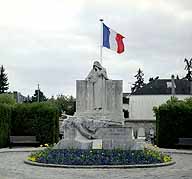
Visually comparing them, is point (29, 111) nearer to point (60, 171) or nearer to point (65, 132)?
point (65, 132)

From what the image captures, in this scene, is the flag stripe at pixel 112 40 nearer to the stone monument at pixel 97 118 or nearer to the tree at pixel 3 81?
the stone monument at pixel 97 118

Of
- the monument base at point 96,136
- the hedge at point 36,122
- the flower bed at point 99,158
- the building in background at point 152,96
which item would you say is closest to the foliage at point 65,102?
the building in background at point 152,96

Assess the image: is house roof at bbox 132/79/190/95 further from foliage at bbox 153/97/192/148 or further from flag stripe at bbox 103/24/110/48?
flag stripe at bbox 103/24/110/48

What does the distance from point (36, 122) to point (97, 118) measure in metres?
8.16

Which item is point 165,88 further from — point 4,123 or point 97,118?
point 97,118

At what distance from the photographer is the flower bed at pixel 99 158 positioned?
16719 millimetres

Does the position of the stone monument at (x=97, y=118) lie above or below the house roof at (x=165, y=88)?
below

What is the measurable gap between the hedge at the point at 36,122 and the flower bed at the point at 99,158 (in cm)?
1124

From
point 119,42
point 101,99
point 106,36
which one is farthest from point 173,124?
point 106,36

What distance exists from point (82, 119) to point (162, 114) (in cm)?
882

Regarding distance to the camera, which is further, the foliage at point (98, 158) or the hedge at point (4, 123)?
the hedge at point (4, 123)

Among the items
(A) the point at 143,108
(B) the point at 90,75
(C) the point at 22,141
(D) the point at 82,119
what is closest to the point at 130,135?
(D) the point at 82,119

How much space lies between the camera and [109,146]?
820 inches

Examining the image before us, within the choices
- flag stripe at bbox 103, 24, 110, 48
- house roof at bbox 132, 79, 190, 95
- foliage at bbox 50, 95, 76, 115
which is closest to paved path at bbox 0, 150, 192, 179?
flag stripe at bbox 103, 24, 110, 48
